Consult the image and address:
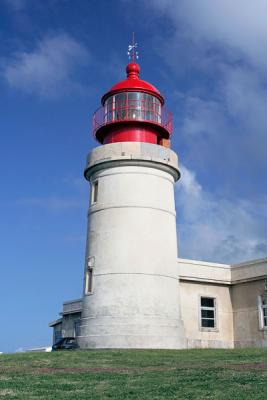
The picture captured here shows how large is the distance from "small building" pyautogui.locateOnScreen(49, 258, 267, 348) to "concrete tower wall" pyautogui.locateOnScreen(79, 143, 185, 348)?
2.14 metres

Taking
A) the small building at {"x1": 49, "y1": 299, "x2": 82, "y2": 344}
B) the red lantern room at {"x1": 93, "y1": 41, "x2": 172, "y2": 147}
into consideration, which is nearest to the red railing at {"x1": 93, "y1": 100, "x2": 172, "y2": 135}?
the red lantern room at {"x1": 93, "y1": 41, "x2": 172, "y2": 147}

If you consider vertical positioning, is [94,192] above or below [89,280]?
above

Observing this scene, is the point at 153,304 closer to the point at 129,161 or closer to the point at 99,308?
the point at 99,308

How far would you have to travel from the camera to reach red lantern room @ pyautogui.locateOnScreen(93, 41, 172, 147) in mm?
23406

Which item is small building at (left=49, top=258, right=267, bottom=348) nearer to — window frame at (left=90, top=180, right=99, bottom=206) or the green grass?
window frame at (left=90, top=180, right=99, bottom=206)

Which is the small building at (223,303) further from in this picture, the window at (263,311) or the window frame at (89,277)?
the window frame at (89,277)

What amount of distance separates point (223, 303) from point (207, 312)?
1.09 metres

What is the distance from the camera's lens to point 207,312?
2519cm

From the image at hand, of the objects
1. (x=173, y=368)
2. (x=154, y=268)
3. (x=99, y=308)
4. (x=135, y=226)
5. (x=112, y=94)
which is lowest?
(x=173, y=368)

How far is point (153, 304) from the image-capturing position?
2153cm

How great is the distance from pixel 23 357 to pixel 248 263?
1183 centimetres

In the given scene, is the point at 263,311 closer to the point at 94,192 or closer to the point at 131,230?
the point at 131,230

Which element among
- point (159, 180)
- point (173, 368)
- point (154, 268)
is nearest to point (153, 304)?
point (154, 268)

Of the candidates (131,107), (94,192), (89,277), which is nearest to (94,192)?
(94,192)
